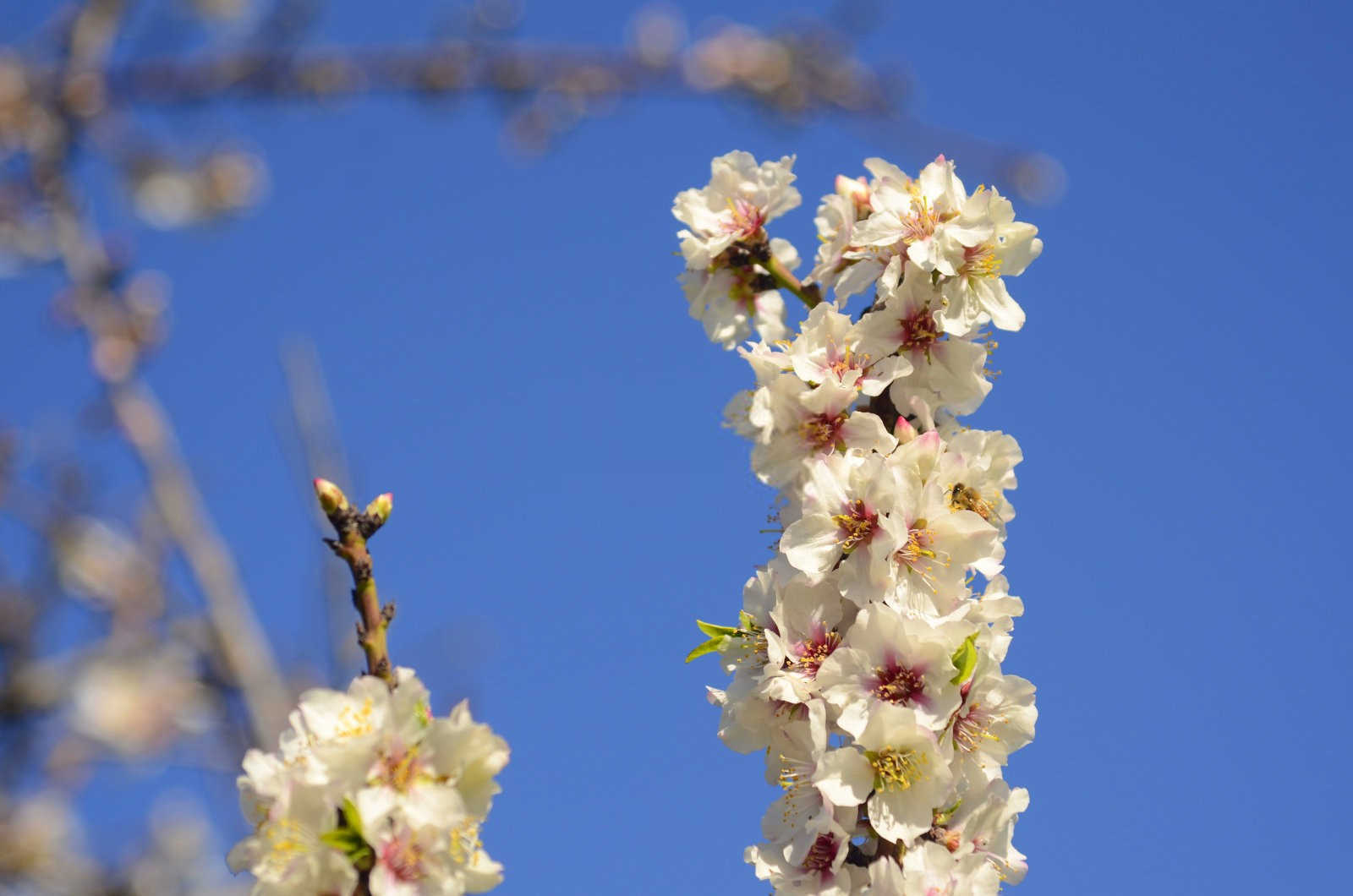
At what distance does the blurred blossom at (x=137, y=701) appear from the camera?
13.2 ft

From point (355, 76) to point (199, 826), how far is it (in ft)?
18.8

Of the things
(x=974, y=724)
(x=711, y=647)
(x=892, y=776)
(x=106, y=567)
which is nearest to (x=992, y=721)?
(x=974, y=724)

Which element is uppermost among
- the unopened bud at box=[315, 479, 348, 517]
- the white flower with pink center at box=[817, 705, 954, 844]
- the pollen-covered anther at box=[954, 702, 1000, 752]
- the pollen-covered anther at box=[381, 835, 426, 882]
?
the unopened bud at box=[315, 479, 348, 517]

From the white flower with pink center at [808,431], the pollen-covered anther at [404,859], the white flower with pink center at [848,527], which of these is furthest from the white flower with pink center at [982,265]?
the pollen-covered anther at [404,859]

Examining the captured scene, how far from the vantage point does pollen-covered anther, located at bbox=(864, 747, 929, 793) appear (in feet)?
7.34

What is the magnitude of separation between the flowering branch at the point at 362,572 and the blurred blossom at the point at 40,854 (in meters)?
2.82

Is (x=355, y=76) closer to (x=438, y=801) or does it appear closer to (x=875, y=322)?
(x=875, y=322)

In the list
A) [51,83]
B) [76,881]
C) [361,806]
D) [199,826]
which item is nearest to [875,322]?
[361,806]

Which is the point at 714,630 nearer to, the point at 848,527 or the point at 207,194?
the point at 848,527

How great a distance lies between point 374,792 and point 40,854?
386 cm

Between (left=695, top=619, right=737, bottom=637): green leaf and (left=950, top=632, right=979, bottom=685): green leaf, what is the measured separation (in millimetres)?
460

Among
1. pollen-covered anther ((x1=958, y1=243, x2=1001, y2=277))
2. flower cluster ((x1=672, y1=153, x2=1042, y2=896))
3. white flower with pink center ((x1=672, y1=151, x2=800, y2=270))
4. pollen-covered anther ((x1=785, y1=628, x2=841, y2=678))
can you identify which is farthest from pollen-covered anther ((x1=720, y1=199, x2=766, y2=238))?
pollen-covered anther ((x1=785, y1=628, x2=841, y2=678))

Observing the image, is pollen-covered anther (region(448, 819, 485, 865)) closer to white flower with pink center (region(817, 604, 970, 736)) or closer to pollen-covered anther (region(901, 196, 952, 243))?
white flower with pink center (region(817, 604, 970, 736))

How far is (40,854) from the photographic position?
476cm
